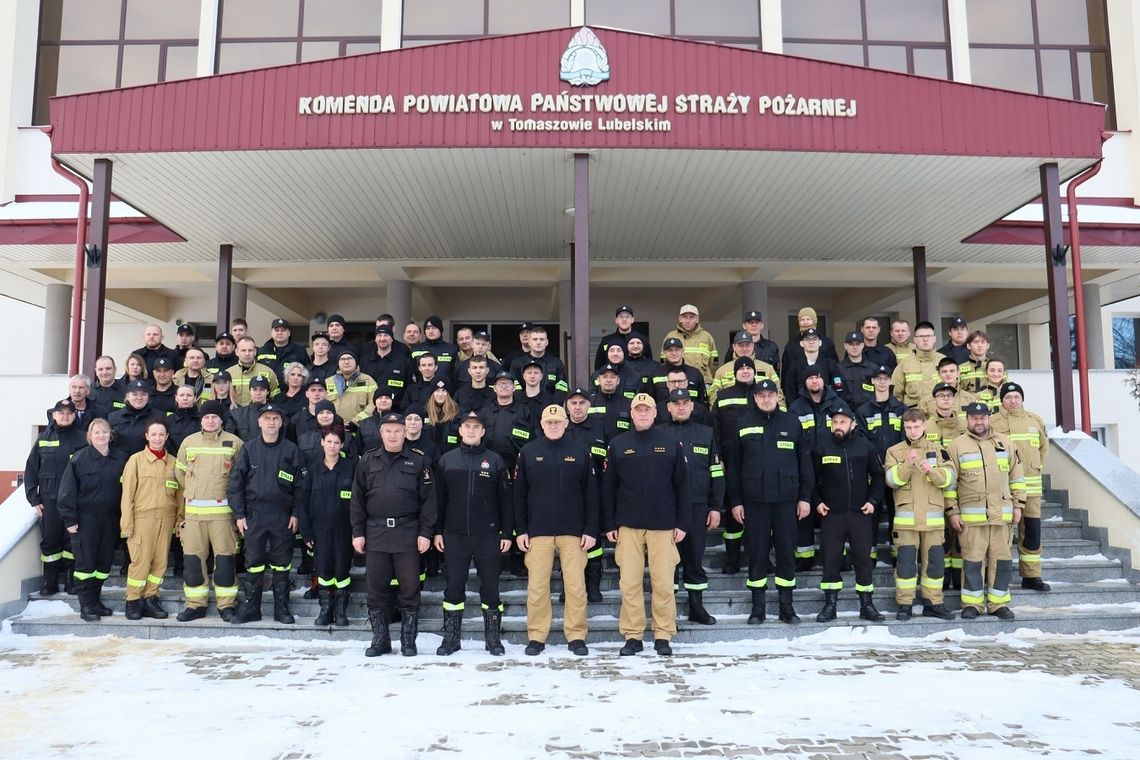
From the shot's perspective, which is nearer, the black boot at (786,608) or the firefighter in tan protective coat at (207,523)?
the black boot at (786,608)

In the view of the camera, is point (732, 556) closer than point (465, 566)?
No

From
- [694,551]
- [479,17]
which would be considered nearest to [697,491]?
[694,551]

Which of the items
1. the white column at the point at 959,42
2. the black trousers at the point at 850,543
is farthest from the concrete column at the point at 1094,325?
the black trousers at the point at 850,543

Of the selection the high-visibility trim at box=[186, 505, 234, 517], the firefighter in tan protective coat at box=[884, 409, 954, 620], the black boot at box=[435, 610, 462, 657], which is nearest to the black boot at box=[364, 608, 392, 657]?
the black boot at box=[435, 610, 462, 657]

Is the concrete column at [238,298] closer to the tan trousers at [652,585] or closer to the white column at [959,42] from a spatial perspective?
the tan trousers at [652,585]

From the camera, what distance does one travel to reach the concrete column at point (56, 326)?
1414cm

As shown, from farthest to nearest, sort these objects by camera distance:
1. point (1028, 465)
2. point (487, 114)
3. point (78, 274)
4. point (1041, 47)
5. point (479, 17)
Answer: point (1041, 47) → point (479, 17) → point (78, 274) → point (487, 114) → point (1028, 465)

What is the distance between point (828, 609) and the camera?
6082mm

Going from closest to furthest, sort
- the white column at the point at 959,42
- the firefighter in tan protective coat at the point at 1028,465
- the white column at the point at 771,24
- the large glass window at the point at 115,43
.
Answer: the firefighter in tan protective coat at the point at 1028,465 → the white column at the point at 771,24 → the white column at the point at 959,42 → the large glass window at the point at 115,43

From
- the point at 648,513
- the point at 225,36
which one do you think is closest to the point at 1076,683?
the point at 648,513

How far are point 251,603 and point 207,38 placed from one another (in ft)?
39.1

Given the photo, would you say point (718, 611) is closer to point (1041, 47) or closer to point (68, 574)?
point (68, 574)

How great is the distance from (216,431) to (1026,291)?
15.1 metres

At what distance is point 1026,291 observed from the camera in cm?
1514
